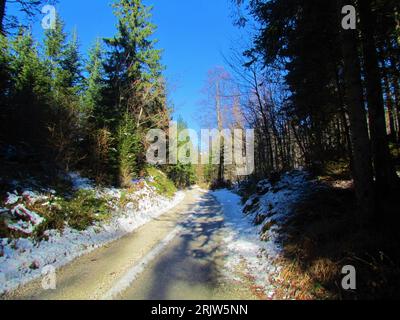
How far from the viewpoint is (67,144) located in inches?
399

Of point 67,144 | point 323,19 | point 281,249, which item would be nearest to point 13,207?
point 67,144

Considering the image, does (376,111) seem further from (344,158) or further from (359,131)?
(344,158)

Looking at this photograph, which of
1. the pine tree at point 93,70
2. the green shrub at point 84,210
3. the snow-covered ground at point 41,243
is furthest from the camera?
the pine tree at point 93,70

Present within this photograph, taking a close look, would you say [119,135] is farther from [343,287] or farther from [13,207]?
[343,287]

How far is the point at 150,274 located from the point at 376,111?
271 inches

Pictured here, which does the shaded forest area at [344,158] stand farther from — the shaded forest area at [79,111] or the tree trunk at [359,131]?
the shaded forest area at [79,111]

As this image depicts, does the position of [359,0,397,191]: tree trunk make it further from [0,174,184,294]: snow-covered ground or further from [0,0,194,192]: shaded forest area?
[0,0,194,192]: shaded forest area

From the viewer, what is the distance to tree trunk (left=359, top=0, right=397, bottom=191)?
6625 millimetres

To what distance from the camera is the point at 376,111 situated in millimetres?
6625

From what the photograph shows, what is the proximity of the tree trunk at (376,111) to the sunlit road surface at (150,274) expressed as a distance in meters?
4.69

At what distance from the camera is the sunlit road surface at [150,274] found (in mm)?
4574

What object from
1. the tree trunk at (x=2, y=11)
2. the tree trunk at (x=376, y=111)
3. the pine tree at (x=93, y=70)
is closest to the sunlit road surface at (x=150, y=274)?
the tree trunk at (x=376, y=111)

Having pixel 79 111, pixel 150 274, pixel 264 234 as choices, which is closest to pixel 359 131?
pixel 264 234

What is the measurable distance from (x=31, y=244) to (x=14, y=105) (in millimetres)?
7164
